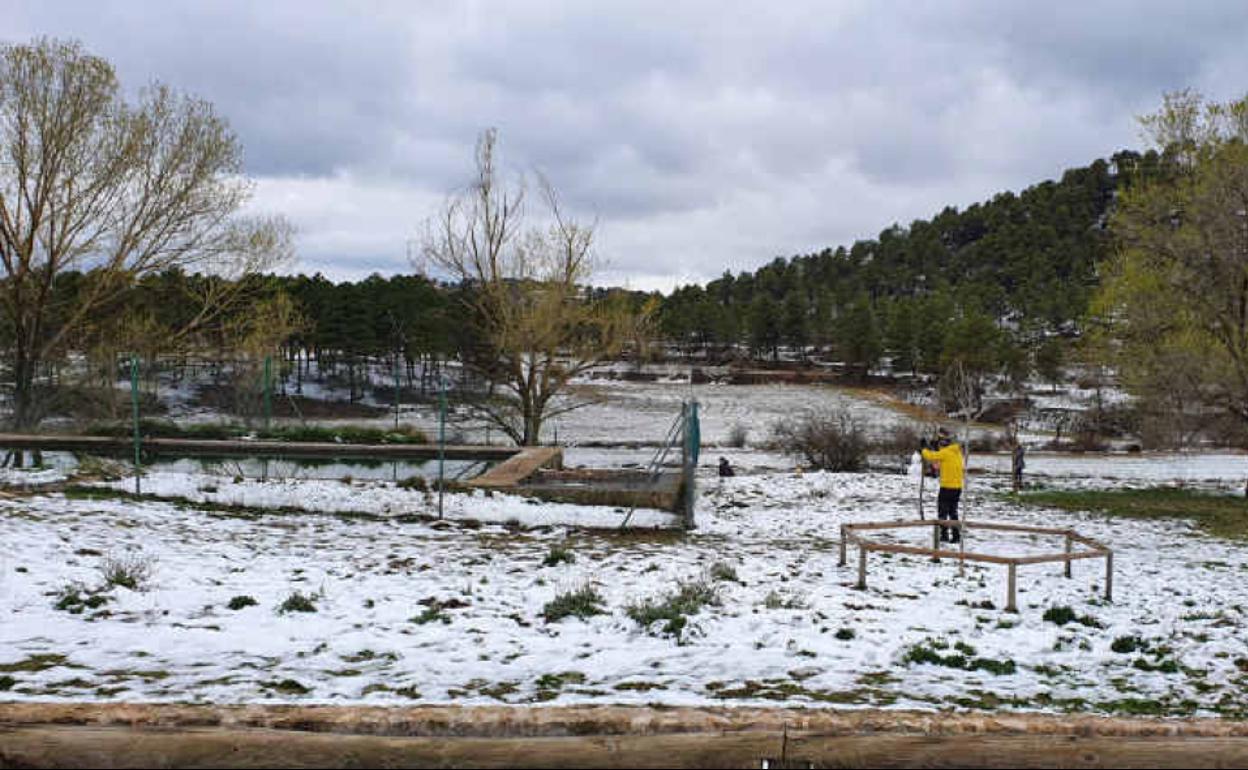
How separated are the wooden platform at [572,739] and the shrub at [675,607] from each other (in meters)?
3.34

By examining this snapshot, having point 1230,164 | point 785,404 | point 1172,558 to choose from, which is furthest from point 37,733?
point 785,404

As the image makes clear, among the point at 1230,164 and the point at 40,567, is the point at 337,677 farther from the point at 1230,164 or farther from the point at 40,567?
the point at 1230,164

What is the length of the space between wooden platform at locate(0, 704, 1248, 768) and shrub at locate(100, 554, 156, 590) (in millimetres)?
4428

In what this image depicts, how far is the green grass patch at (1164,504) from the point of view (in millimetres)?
16422

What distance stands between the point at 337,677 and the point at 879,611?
495cm

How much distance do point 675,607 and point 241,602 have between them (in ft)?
12.3

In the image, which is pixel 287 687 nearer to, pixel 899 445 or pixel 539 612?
pixel 539 612

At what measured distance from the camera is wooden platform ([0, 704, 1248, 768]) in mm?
3152

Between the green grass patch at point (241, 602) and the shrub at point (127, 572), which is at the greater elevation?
the shrub at point (127, 572)

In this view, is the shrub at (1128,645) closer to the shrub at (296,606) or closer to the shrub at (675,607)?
the shrub at (675,607)

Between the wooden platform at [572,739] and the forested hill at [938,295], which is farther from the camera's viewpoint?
the forested hill at [938,295]

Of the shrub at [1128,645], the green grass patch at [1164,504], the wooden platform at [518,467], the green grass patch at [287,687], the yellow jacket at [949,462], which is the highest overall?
the yellow jacket at [949,462]

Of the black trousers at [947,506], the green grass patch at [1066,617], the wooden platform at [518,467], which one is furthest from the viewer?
the wooden platform at [518,467]

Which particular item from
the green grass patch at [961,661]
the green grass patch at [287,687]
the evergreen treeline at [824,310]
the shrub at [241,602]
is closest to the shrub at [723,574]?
the green grass patch at [961,661]
